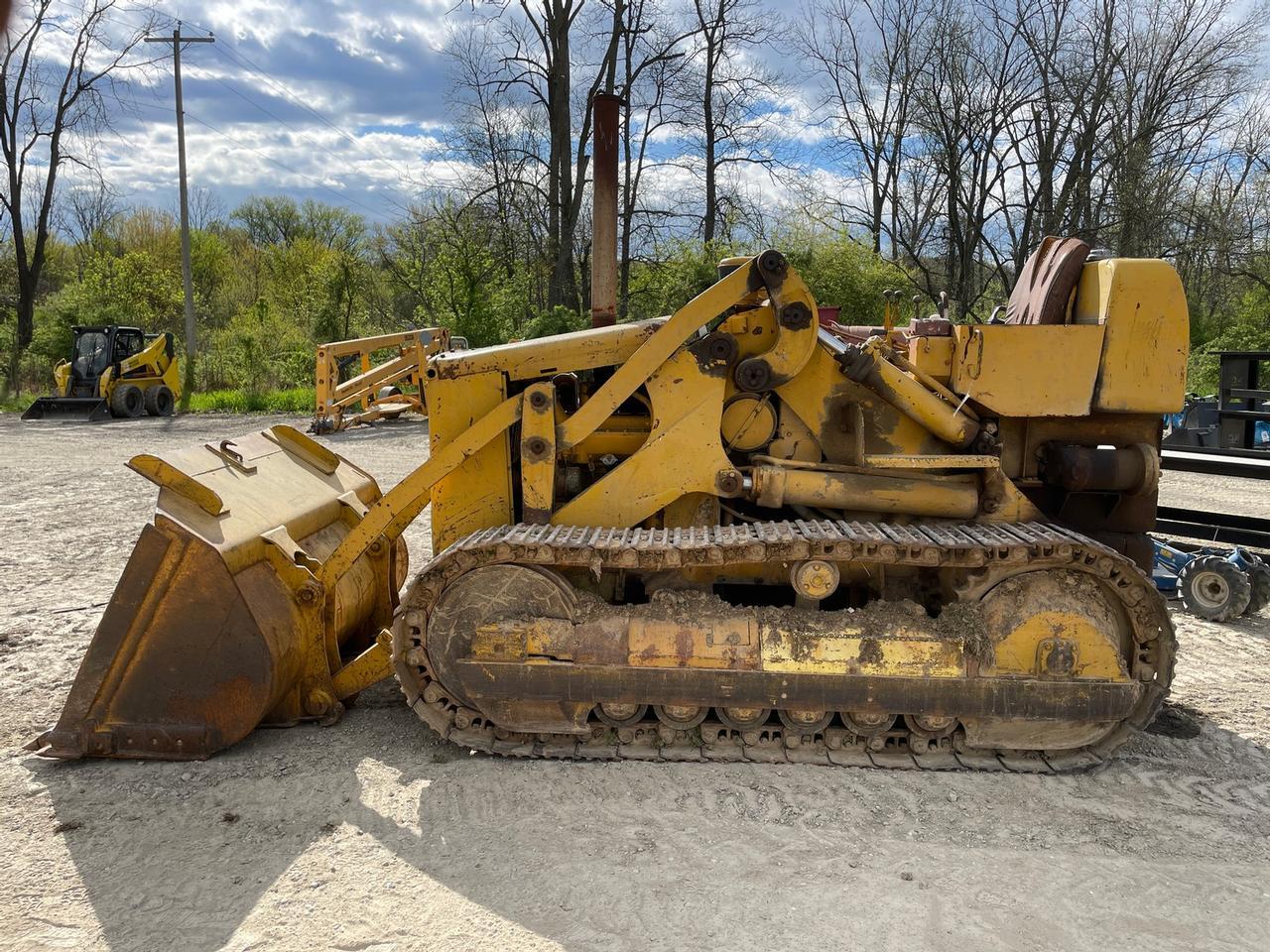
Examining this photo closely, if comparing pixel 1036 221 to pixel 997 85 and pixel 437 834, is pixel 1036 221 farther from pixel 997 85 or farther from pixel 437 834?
pixel 437 834

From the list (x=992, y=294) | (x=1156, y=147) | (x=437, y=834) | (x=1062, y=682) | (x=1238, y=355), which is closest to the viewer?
(x=437, y=834)

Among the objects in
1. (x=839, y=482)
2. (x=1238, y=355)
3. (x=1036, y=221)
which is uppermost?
(x=1036, y=221)

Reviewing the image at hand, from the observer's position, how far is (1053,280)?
4613 millimetres

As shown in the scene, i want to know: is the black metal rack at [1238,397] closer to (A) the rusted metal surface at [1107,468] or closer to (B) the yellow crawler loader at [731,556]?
(A) the rusted metal surface at [1107,468]

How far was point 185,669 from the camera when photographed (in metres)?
3.99

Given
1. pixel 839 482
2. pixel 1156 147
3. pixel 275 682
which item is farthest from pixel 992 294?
pixel 275 682

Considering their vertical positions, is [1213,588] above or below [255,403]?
below

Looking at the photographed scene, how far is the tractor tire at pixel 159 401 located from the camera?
22.3 meters

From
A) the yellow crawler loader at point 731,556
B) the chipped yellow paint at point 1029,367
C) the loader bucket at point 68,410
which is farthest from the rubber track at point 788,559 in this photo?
the loader bucket at point 68,410

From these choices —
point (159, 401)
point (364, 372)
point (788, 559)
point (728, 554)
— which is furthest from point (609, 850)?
point (159, 401)

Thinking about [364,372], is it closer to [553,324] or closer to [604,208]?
[553,324]

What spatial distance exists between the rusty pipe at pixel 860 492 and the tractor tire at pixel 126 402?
21301 millimetres

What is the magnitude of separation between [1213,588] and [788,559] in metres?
4.34

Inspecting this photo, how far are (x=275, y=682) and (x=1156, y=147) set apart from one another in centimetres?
2746
